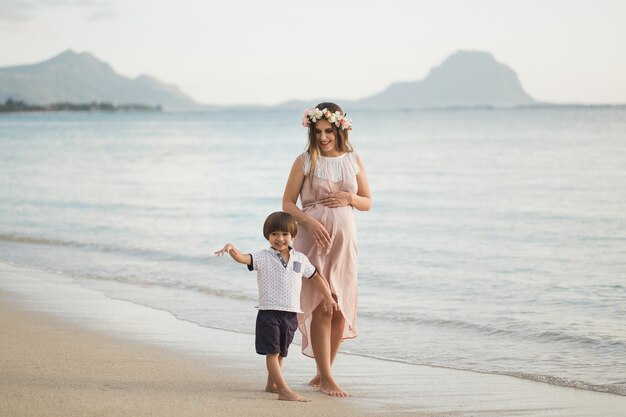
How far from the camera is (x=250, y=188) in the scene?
27.1 meters

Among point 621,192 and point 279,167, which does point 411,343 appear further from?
point 279,167

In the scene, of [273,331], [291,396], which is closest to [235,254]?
[273,331]

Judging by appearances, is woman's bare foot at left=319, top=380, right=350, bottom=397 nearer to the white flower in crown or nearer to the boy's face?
the boy's face

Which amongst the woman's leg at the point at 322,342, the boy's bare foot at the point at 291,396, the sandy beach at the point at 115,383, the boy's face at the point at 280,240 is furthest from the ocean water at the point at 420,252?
the boy's face at the point at 280,240

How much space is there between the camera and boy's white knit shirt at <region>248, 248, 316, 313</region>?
210 inches

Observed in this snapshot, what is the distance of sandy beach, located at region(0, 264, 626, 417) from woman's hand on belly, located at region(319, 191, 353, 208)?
3.96 ft

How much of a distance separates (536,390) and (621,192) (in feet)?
56.3

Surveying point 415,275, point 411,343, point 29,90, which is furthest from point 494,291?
point 29,90

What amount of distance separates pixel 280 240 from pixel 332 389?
3.33ft

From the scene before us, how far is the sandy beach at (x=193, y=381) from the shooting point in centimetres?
511

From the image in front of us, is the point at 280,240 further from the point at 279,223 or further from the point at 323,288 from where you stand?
the point at 323,288

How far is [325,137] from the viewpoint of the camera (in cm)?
555

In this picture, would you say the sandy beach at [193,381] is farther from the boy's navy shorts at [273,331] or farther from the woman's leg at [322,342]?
the boy's navy shorts at [273,331]

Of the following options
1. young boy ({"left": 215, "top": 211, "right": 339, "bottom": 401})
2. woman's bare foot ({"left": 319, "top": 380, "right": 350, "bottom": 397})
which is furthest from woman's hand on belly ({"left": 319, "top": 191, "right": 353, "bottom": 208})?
woman's bare foot ({"left": 319, "top": 380, "right": 350, "bottom": 397})
